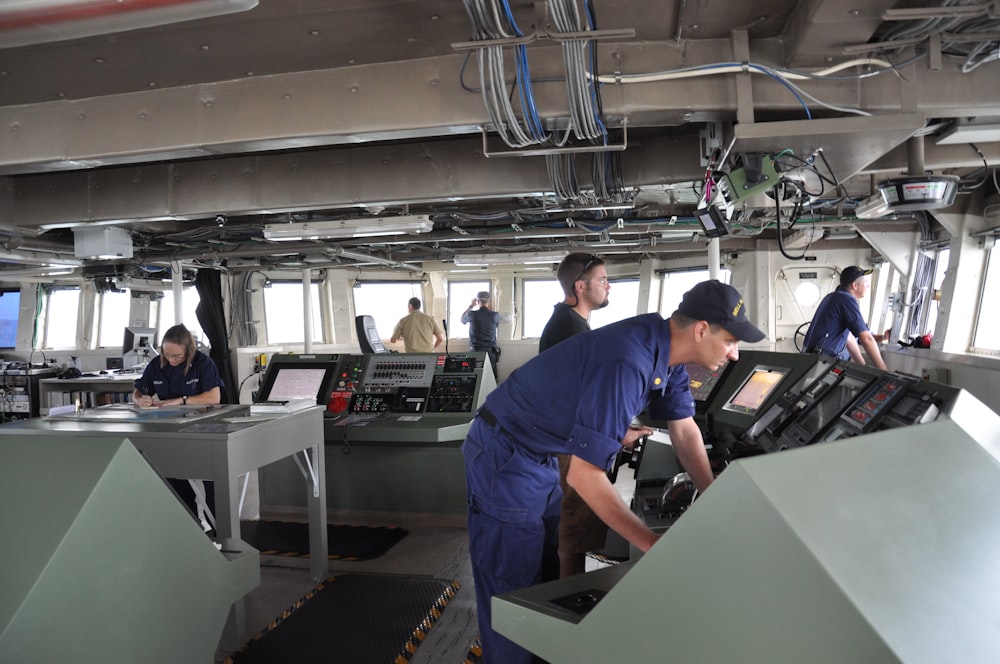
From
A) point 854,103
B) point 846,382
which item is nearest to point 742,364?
point 846,382

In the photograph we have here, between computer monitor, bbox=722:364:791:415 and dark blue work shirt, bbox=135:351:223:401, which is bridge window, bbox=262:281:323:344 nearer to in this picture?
dark blue work shirt, bbox=135:351:223:401

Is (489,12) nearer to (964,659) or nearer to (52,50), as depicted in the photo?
(52,50)

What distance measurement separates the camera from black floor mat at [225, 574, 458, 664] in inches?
102

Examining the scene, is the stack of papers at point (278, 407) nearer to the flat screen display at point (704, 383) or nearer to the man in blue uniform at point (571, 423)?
the man in blue uniform at point (571, 423)

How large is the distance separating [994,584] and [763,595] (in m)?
0.31

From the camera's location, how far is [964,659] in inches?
29.4

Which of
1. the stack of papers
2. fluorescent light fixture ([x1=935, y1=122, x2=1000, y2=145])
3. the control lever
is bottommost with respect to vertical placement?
the control lever

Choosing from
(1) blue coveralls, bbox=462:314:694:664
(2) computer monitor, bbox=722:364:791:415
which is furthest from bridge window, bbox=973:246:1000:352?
(1) blue coveralls, bbox=462:314:694:664

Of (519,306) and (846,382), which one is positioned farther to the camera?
(519,306)

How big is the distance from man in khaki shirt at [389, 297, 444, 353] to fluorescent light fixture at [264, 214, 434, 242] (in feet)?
8.16

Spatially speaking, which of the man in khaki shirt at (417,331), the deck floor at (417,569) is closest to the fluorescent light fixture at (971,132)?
the deck floor at (417,569)

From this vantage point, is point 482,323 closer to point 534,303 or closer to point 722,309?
point 534,303

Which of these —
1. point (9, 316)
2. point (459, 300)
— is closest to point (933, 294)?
point (459, 300)

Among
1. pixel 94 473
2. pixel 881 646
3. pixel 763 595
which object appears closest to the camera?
pixel 881 646
